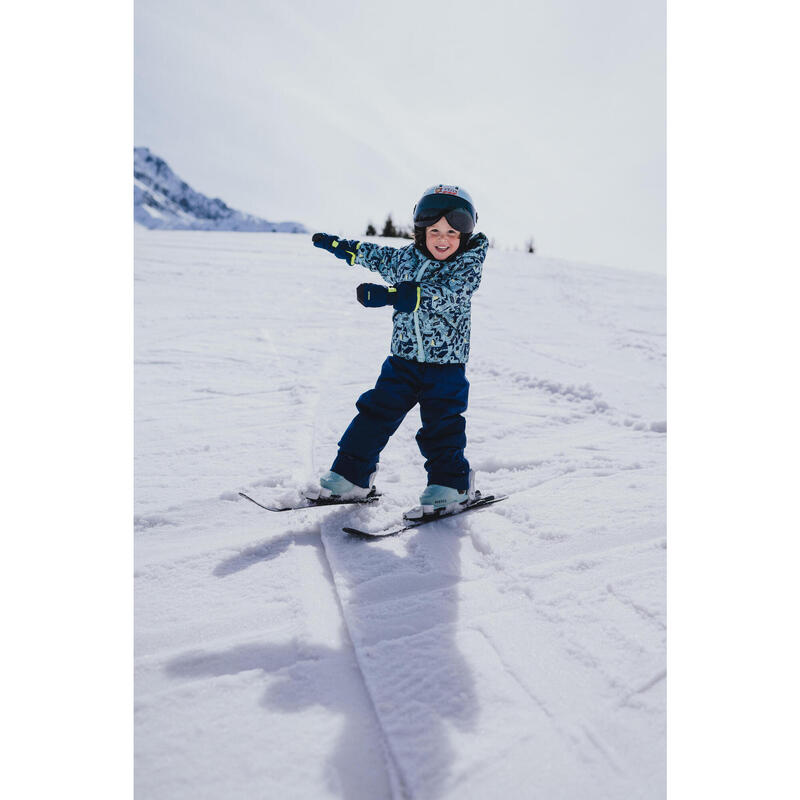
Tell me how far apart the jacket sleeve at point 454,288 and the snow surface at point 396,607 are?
83 centimetres

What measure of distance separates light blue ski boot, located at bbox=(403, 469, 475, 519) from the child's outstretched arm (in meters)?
0.92

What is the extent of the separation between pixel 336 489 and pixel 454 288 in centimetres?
97

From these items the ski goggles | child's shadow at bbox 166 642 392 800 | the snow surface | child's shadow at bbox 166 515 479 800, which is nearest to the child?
the ski goggles

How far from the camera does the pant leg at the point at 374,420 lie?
7.71 feet

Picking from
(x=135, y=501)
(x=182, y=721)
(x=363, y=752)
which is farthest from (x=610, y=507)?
(x=135, y=501)

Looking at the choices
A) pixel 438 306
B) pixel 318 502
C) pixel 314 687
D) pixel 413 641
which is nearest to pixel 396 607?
pixel 413 641

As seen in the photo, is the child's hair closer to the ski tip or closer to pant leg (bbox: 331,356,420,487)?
pant leg (bbox: 331,356,420,487)

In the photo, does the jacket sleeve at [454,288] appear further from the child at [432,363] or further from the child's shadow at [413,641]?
the child's shadow at [413,641]

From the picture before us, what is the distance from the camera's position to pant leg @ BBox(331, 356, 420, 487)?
2350 mm

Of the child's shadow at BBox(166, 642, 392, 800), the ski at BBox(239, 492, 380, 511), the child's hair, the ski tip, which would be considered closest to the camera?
the child's shadow at BBox(166, 642, 392, 800)

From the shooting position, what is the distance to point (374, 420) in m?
2.37

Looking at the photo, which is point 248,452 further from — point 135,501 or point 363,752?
point 363,752

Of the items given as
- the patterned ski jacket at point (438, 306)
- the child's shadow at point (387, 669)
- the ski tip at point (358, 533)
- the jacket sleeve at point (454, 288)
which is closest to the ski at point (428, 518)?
the ski tip at point (358, 533)

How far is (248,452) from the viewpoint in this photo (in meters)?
2.81
